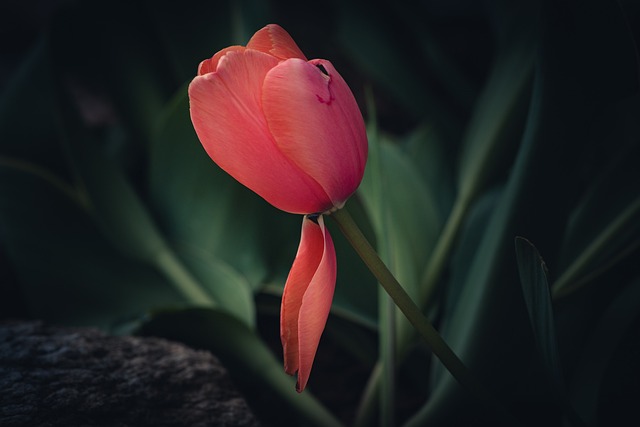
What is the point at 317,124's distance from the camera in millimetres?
274

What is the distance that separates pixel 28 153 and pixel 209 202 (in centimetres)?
24

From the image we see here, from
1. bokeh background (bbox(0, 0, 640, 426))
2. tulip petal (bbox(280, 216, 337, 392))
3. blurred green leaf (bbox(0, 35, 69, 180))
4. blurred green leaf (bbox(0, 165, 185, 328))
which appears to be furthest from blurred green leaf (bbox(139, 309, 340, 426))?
blurred green leaf (bbox(0, 35, 69, 180))

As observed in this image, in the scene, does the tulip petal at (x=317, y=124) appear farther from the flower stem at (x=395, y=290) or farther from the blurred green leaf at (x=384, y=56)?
the blurred green leaf at (x=384, y=56)

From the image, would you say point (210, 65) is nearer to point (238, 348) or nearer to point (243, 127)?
point (243, 127)

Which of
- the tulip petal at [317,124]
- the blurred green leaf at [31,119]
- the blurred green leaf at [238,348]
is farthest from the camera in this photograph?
the blurred green leaf at [31,119]

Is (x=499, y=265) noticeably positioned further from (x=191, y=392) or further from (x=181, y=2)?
(x=181, y=2)

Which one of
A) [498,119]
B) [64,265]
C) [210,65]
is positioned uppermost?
[210,65]

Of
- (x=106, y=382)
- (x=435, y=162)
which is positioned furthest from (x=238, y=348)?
(x=435, y=162)

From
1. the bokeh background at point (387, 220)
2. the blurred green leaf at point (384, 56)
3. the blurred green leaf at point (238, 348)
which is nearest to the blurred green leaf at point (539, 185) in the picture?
the bokeh background at point (387, 220)

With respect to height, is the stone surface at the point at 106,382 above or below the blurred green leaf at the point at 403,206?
above

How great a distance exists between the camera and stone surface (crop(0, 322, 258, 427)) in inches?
14.8

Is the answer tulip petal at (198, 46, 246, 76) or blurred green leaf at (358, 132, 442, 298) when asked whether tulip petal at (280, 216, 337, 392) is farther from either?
blurred green leaf at (358, 132, 442, 298)

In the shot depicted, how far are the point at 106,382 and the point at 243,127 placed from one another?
208mm

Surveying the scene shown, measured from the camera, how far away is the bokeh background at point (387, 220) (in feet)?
1.38
